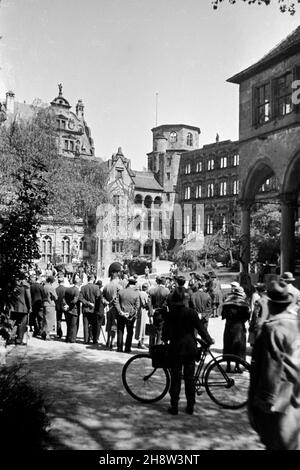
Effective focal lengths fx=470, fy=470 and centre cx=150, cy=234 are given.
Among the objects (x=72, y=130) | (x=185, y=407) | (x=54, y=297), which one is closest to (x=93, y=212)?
(x=72, y=130)

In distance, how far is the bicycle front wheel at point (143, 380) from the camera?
7.32 meters

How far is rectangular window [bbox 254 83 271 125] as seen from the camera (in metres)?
22.2

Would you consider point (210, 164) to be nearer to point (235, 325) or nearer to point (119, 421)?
point (235, 325)

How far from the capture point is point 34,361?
33.3 ft

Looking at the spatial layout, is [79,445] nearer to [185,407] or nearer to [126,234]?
[185,407]

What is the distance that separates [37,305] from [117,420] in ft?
24.4

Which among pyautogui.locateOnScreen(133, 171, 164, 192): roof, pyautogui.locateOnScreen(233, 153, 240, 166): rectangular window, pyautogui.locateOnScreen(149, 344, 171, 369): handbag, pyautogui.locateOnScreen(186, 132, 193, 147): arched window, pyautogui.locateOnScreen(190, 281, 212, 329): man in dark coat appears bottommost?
pyautogui.locateOnScreen(149, 344, 171, 369): handbag

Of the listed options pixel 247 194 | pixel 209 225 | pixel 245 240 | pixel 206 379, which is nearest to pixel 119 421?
pixel 206 379

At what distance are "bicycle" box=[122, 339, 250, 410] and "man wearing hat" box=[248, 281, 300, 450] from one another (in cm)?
281

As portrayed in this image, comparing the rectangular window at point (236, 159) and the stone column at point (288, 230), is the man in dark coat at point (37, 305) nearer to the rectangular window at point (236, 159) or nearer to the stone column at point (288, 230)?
the stone column at point (288, 230)

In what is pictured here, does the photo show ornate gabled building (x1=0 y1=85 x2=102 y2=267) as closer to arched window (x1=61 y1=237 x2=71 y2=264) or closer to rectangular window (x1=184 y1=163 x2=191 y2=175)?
arched window (x1=61 y1=237 x2=71 y2=264)

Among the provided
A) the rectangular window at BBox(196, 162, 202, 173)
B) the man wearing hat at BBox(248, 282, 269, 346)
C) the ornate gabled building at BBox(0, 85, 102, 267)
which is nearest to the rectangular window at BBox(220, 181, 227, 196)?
the rectangular window at BBox(196, 162, 202, 173)

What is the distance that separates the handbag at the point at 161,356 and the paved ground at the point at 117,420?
69cm
